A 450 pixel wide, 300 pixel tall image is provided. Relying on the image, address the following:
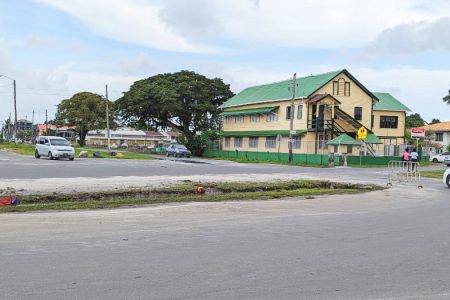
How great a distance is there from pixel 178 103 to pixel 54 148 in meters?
31.5

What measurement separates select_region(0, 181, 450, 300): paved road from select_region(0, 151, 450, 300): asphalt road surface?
0.02 metres

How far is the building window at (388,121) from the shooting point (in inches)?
2453

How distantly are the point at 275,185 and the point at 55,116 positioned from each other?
8159cm

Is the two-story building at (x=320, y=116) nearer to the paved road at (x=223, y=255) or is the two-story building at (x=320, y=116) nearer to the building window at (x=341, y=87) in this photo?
the building window at (x=341, y=87)

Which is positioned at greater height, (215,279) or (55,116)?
(55,116)

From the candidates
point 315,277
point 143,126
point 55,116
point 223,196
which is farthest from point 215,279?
point 55,116

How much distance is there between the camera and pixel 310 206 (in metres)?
15.3

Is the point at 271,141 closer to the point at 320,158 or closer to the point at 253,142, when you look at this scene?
the point at 253,142

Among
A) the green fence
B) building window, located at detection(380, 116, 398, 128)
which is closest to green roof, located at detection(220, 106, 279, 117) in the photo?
the green fence

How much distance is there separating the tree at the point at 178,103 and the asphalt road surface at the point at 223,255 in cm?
5725

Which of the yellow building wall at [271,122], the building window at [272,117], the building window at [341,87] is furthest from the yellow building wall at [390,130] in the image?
the building window at [272,117]

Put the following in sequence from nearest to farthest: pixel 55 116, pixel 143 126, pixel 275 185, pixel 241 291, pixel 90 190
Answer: pixel 241 291 → pixel 90 190 → pixel 275 185 → pixel 143 126 → pixel 55 116

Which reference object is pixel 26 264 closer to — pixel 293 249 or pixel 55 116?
pixel 293 249

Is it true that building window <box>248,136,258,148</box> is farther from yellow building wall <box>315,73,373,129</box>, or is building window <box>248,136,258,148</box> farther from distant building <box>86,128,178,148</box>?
distant building <box>86,128,178,148</box>
